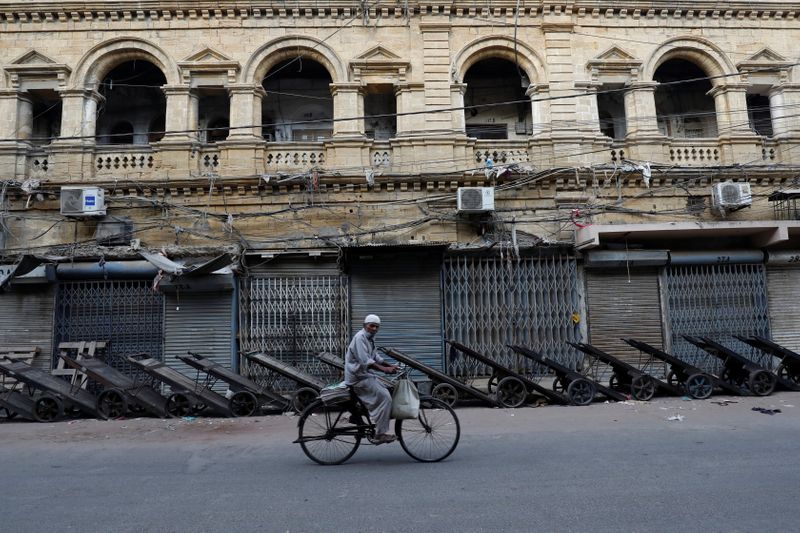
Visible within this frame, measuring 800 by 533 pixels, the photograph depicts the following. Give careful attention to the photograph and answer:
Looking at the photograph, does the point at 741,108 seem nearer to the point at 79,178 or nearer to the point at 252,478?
the point at 252,478

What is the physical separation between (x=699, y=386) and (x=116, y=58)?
581 inches

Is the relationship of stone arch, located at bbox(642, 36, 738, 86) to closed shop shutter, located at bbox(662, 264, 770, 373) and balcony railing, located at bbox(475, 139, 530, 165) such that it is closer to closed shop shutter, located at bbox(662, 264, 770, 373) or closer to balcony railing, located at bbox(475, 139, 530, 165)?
balcony railing, located at bbox(475, 139, 530, 165)

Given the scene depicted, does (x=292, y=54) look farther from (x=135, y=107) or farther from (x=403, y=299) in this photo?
(x=403, y=299)

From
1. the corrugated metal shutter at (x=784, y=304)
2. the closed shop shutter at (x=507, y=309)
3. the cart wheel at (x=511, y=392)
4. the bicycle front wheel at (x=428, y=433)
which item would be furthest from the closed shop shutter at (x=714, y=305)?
the bicycle front wheel at (x=428, y=433)

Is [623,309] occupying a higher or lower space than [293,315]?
lower

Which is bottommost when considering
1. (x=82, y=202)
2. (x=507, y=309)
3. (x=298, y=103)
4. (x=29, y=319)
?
(x=507, y=309)

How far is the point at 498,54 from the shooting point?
533 inches

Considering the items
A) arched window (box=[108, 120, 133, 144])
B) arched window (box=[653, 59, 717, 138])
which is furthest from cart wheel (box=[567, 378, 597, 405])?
arched window (box=[108, 120, 133, 144])

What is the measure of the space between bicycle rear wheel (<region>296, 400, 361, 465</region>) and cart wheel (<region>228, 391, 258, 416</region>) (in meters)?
3.71

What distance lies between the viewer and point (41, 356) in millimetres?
11531

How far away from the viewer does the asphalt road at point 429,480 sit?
13.8 ft

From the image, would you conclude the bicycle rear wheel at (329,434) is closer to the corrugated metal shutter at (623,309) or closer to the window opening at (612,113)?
the corrugated metal shutter at (623,309)

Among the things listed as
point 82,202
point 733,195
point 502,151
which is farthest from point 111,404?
point 733,195

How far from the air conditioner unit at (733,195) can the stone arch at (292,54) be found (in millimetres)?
9100
